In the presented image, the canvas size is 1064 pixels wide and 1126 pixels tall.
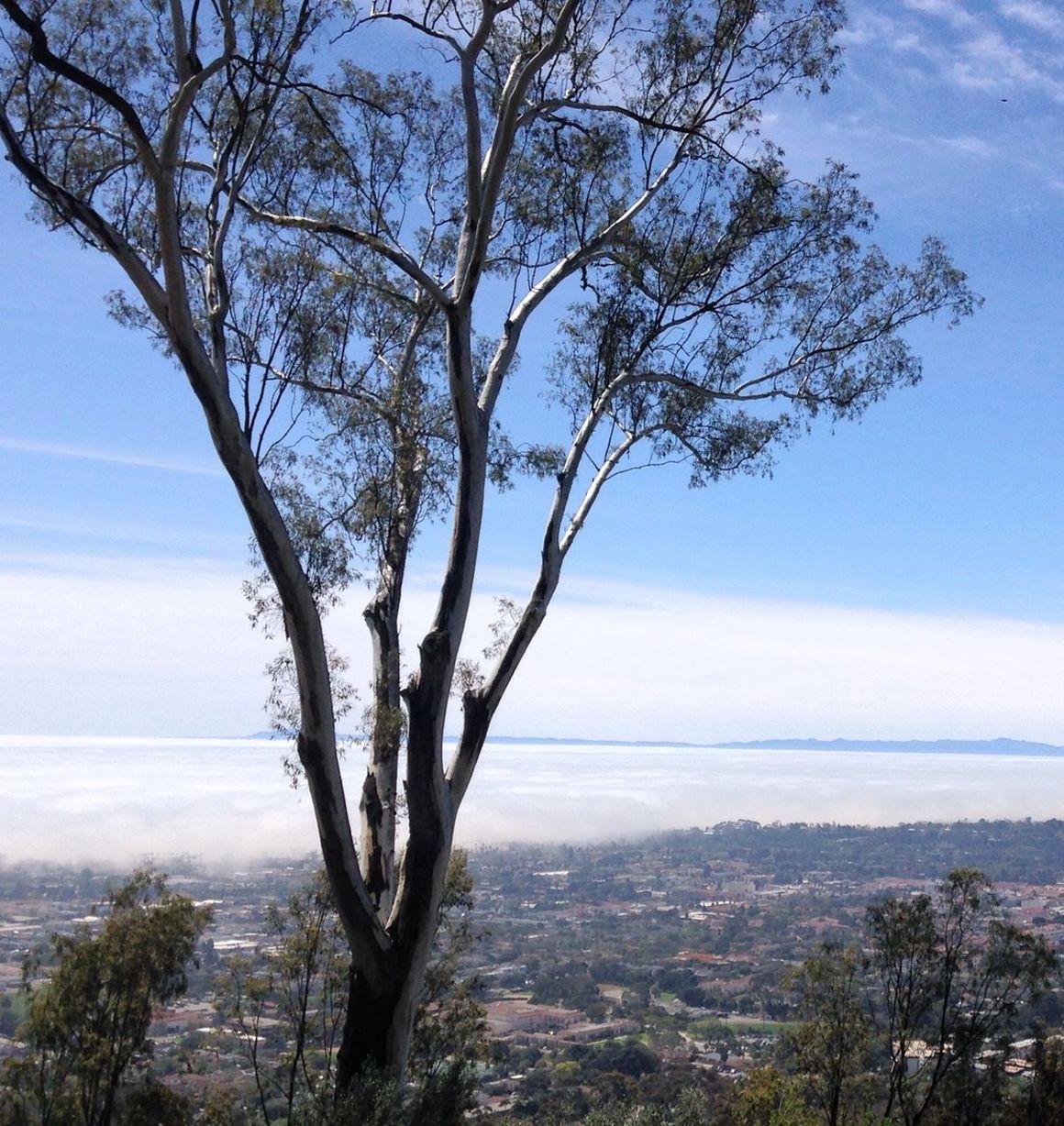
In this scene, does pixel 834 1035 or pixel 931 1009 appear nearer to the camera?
pixel 834 1035

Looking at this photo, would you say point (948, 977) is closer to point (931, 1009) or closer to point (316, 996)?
point (931, 1009)

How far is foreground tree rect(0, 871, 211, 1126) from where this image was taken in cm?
956

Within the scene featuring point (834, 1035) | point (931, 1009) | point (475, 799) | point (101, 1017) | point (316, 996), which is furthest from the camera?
point (475, 799)

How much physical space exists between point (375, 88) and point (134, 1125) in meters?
7.53

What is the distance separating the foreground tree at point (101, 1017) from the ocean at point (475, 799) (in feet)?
4.70

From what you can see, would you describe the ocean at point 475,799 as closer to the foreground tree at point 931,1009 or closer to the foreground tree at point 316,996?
the foreground tree at point 316,996

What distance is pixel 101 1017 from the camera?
9750 mm

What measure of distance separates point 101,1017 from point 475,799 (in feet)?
77.7

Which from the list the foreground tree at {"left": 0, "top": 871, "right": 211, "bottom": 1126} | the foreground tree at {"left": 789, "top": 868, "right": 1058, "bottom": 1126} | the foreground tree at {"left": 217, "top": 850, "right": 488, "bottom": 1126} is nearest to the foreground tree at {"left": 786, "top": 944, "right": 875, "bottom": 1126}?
the foreground tree at {"left": 789, "top": 868, "right": 1058, "bottom": 1126}

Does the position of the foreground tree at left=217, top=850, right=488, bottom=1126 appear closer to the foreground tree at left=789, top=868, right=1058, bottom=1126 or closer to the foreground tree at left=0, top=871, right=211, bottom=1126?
the foreground tree at left=0, top=871, right=211, bottom=1126

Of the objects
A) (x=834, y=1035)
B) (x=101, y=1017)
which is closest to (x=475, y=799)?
(x=834, y=1035)

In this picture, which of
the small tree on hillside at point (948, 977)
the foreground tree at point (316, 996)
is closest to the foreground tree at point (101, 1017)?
the foreground tree at point (316, 996)

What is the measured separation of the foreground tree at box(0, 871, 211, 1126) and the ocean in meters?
1.43

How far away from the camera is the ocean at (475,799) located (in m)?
19.7
